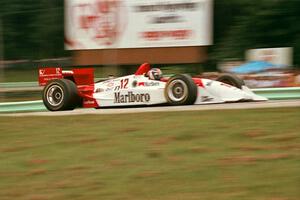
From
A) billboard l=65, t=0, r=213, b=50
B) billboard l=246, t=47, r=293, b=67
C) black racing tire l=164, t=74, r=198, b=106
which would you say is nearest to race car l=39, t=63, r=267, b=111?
black racing tire l=164, t=74, r=198, b=106

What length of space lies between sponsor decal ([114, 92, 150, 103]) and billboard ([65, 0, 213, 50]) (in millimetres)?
4770

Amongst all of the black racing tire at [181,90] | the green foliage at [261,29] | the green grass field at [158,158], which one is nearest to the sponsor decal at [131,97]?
the black racing tire at [181,90]

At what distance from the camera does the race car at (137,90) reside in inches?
469

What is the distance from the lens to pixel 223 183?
6.26 metres

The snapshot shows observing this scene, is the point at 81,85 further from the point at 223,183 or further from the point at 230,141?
the point at 223,183

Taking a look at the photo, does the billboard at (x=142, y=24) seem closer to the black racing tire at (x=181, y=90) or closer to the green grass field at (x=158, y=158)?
the black racing tire at (x=181, y=90)

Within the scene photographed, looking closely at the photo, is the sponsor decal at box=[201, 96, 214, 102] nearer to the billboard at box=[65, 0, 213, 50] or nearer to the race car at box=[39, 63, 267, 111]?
the race car at box=[39, 63, 267, 111]

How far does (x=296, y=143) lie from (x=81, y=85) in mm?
6726

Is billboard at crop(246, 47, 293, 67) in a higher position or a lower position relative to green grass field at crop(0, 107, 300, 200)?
higher

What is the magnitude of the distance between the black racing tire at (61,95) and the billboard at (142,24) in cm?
464

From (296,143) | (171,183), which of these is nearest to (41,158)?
(171,183)

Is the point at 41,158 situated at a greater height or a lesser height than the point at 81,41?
lesser

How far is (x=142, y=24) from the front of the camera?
1747 centimetres

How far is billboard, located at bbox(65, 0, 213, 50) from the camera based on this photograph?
16875mm
